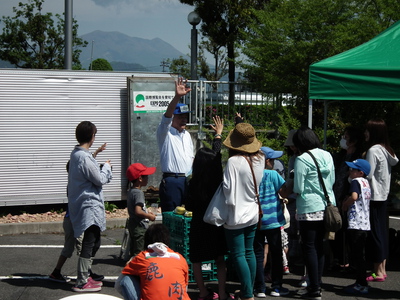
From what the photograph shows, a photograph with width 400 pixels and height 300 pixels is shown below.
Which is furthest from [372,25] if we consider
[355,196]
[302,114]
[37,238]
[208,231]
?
[37,238]

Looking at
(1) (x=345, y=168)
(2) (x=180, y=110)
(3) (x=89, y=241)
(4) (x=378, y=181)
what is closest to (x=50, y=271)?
(3) (x=89, y=241)

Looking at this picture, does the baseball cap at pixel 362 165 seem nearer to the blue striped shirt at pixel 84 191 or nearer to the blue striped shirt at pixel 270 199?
the blue striped shirt at pixel 270 199

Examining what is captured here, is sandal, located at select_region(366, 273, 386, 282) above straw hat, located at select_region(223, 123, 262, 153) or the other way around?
the other way around

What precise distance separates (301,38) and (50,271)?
657cm

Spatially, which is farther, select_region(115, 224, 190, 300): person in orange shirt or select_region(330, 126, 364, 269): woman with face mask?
select_region(330, 126, 364, 269): woman with face mask

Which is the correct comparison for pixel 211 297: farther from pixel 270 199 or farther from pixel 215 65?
pixel 215 65

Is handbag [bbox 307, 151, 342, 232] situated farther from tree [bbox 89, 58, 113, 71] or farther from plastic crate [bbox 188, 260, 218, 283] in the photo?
tree [bbox 89, 58, 113, 71]

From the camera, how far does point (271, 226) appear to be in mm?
6086

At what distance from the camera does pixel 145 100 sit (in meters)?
10.9

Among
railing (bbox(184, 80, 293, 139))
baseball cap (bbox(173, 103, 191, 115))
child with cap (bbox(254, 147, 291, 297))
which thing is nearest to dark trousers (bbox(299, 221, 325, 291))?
child with cap (bbox(254, 147, 291, 297))

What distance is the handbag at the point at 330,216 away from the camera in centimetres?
584

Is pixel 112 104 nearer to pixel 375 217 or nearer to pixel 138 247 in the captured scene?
pixel 138 247

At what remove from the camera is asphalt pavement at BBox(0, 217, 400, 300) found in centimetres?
629

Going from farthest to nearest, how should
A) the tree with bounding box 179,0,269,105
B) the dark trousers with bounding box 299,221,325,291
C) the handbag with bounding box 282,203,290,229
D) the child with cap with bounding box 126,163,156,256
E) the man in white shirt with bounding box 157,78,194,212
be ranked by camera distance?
the tree with bounding box 179,0,269,105 < the handbag with bounding box 282,203,290,229 < the man in white shirt with bounding box 157,78,194,212 < the child with cap with bounding box 126,163,156,256 < the dark trousers with bounding box 299,221,325,291
